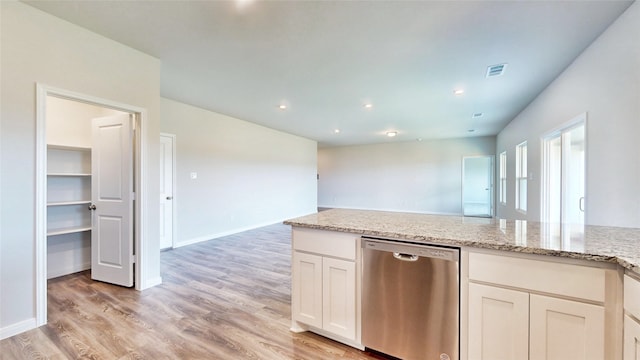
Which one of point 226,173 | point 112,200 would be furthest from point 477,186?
point 112,200

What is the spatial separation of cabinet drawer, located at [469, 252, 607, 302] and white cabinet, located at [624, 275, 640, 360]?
81mm

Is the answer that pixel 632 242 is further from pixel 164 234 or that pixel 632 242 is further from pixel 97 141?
pixel 164 234

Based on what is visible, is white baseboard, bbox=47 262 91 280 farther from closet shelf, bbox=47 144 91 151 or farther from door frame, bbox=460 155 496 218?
door frame, bbox=460 155 496 218

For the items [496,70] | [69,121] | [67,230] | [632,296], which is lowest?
[67,230]

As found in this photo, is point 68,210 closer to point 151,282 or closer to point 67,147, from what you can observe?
point 67,147

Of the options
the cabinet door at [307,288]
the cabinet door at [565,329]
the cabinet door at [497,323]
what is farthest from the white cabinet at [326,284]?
the cabinet door at [565,329]

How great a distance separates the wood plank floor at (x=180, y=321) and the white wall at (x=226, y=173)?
159 centimetres

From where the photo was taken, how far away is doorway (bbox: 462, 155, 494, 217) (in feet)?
27.3

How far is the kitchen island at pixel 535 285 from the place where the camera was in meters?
1.20

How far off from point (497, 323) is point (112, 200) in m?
3.78

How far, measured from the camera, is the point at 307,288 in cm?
203

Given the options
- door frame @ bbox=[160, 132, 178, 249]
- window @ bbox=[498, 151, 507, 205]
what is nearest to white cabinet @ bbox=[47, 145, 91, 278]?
door frame @ bbox=[160, 132, 178, 249]

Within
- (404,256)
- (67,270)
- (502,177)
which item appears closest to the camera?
(404,256)

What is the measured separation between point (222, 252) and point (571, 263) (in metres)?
4.27
